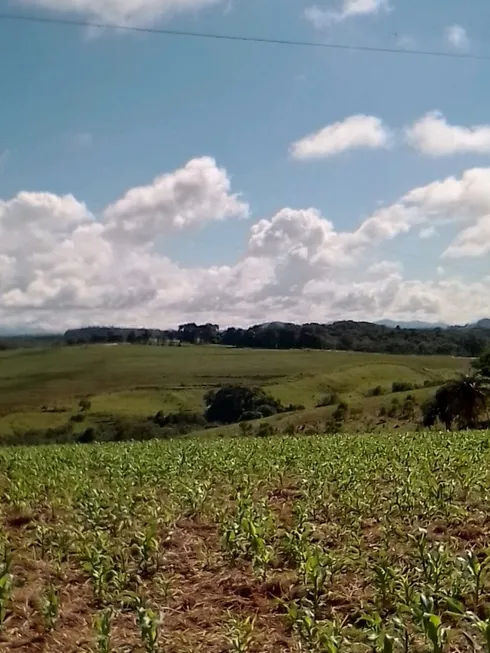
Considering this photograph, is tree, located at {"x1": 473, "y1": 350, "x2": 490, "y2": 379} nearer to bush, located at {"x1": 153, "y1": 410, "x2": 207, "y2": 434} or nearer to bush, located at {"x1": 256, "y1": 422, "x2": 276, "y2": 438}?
bush, located at {"x1": 256, "y1": 422, "x2": 276, "y2": 438}

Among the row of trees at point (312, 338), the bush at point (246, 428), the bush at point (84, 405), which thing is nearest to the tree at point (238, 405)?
the bush at point (84, 405)

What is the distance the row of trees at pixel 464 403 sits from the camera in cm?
3791

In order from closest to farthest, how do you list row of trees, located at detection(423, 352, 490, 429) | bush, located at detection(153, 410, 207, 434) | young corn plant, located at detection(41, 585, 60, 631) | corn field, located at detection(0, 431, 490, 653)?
corn field, located at detection(0, 431, 490, 653), young corn plant, located at detection(41, 585, 60, 631), row of trees, located at detection(423, 352, 490, 429), bush, located at detection(153, 410, 207, 434)

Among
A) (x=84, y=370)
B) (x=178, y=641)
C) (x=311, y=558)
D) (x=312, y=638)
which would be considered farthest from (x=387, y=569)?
(x=84, y=370)

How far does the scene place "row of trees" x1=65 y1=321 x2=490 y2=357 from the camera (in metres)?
146

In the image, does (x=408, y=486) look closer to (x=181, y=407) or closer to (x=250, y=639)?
(x=250, y=639)

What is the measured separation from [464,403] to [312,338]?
117m

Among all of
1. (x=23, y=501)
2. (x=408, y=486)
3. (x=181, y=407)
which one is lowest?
(x=181, y=407)

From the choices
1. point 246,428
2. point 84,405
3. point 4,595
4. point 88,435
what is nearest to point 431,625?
point 4,595

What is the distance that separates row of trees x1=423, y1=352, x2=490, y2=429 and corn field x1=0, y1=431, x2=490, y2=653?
95.1 feet

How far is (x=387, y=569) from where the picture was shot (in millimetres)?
5016

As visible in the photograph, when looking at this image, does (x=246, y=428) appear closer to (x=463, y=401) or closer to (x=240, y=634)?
(x=463, y=401)

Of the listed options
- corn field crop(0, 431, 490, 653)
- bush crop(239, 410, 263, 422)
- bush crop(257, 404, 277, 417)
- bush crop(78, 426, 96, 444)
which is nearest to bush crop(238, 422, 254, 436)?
bush crop(239, 410, 263, 422)

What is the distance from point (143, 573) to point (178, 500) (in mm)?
2704
